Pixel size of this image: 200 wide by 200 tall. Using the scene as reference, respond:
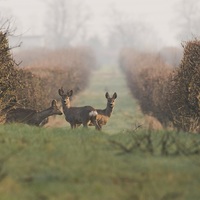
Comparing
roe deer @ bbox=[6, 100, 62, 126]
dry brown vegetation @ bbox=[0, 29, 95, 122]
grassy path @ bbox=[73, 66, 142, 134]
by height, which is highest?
dry brown vegetation @ bbox=[0, 29, 95, 122]

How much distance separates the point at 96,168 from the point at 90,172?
0.25 meters

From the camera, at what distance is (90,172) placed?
9852 millimetres

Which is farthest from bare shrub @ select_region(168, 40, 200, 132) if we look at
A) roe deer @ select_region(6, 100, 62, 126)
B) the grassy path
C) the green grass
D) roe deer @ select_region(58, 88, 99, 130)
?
the green grass

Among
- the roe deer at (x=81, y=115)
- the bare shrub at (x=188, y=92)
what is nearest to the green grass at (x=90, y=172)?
the roe deer at (x=81, y=115)

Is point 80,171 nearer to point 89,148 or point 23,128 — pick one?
point 89,148

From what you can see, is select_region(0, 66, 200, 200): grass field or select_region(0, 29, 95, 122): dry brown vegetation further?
select_region(0, 29, 95, 122): dry brown vegetation

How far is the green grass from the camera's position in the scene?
29.0 ft

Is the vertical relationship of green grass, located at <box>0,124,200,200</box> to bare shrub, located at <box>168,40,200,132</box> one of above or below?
below

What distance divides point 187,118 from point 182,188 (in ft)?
36.7

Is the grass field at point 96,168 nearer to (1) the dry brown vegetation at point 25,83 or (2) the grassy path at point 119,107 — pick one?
(1) the dry brown vegetation at point 25,83

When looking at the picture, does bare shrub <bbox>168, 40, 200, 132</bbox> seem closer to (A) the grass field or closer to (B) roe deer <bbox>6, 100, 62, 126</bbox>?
(B) roe deer <bbox>6, 100, 62, 126</bbox>

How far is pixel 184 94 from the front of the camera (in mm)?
20359

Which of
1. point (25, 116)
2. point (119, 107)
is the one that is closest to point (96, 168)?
point (25, 116)

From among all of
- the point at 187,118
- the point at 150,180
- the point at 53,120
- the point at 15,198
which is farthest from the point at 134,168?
the point at 53,120
